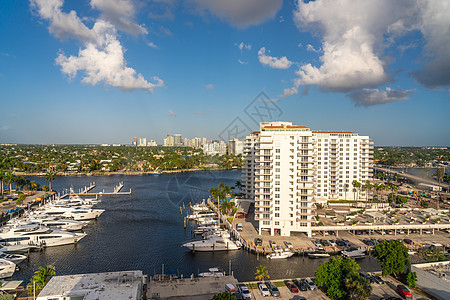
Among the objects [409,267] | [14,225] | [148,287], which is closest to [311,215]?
[409,267]

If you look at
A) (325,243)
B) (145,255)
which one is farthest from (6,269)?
(325,243)

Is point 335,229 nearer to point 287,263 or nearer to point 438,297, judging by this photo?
point 287,263

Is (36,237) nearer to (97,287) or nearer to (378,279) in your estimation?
(97,287)

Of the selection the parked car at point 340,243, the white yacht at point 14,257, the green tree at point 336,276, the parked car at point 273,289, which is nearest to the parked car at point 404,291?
the green tree at point 336,276

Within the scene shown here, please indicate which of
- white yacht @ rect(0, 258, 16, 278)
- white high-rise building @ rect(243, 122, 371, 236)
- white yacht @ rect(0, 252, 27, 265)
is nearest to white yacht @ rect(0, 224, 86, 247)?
white yacht @ rect(0, 252, 27, 265)

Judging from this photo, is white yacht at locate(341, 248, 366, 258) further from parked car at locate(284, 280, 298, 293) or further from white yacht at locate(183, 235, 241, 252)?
white yacht at locate(183, 235, 241, 252)
